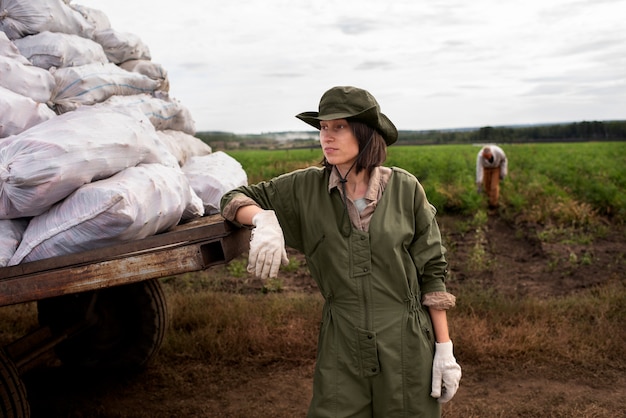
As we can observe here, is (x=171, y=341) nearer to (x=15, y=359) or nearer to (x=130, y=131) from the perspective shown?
(x=15, y=359)

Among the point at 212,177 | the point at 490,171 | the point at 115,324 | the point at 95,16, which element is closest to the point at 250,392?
the point at 115,324

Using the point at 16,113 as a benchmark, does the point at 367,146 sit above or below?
below

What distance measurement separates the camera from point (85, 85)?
3785mm

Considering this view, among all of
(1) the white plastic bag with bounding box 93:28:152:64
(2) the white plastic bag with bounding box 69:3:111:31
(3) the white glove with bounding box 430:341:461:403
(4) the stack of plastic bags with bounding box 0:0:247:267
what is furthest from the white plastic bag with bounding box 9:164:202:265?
(2) the white plastic bag with bounding box 69:3:111:31

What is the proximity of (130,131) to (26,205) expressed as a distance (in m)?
0.55

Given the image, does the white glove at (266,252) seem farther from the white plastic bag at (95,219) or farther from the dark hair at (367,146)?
the white plastic bag at (95,219)

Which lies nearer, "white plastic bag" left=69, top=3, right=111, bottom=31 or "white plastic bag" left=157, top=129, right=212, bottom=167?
"white plastic bag" left=157, top=129, right=212, bottom=167

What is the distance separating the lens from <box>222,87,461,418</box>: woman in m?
2.23

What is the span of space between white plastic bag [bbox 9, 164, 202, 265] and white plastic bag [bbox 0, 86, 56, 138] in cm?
57

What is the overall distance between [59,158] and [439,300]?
1.47 metres

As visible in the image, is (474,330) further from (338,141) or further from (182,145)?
(338,141)

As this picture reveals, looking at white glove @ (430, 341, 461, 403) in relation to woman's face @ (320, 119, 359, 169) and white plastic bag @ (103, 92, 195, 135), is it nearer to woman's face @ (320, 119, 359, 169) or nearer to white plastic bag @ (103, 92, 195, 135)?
woman's face @ (320, 119, 359, 169)

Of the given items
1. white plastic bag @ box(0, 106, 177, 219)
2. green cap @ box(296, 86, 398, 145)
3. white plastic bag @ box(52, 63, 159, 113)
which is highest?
white plastic bag @ box(52, 63, 159, 113)

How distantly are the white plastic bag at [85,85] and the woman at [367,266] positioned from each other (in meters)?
1.76
